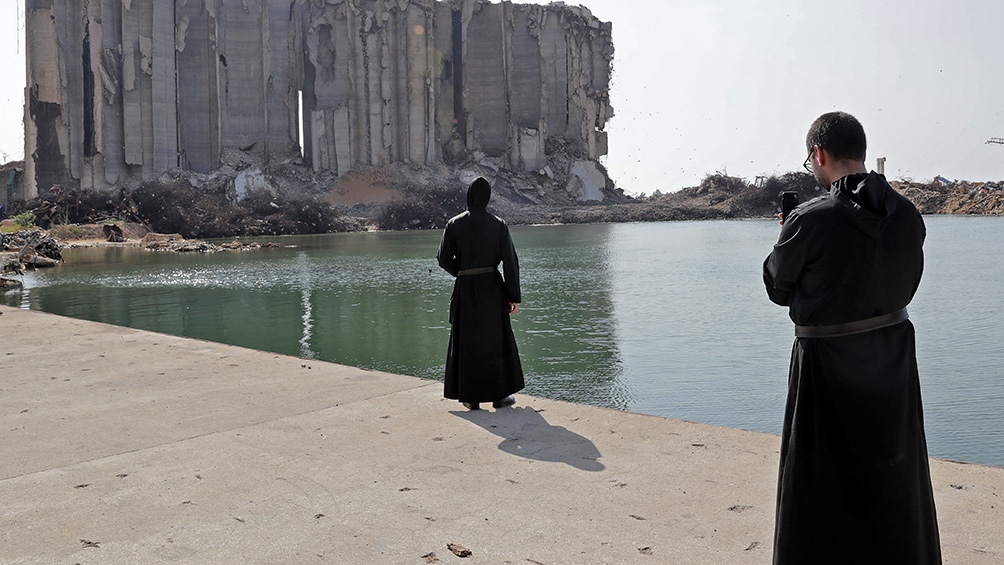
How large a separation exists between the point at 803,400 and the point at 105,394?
5.01m

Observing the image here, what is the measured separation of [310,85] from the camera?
66.2 meters

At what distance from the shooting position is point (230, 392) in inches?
247

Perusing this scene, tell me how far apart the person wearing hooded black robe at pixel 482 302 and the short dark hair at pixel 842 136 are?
3.16m

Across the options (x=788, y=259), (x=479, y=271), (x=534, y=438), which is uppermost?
(x=788, y=259)

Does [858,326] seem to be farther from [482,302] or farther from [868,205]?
[482,302]

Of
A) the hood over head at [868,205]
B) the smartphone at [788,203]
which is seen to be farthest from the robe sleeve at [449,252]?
the hood over head at [868,205]

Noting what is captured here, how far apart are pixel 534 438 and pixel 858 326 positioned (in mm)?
2453

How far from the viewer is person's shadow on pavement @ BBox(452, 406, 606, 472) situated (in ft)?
14.8

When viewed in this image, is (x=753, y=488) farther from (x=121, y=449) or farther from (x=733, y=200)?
(x=733, y=200)

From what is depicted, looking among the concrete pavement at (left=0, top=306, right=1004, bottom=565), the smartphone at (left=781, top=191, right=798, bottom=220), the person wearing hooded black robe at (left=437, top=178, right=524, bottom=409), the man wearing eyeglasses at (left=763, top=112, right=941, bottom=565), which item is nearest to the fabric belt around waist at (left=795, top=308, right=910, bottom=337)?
the man wearing eyeglasses at (left=763, top=112, right=941, bottom=565)

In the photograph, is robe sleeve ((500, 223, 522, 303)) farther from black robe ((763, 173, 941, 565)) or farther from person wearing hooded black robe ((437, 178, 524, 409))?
black robe ((763, 173, 941, 565))

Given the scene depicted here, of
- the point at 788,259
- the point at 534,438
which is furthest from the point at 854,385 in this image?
the point at 534,438

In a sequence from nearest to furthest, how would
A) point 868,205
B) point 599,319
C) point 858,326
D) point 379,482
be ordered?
point 868,205 < point 858,326 < point 379,482 < point 599,319

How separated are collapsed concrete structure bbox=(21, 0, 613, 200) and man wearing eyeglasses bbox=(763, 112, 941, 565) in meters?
59.5
